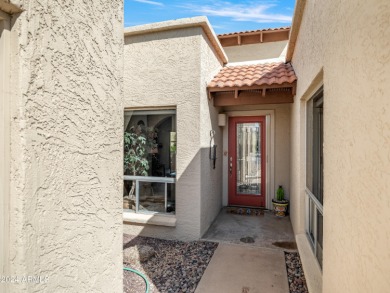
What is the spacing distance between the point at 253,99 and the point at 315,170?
363 cm

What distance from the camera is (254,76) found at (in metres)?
7.84

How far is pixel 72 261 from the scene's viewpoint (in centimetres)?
198

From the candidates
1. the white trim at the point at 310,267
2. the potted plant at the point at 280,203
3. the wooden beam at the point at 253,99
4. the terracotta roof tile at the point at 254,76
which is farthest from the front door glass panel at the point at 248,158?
the white trim at the point at 310,267

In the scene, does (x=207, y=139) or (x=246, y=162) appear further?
(x=246, y=162)

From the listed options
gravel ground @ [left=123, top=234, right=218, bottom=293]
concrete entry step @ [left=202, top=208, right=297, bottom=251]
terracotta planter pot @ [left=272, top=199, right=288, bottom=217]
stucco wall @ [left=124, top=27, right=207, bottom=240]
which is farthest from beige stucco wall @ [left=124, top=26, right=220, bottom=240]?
terracotta planter pot @ [left=272, top=199, right=288, bottom=217]

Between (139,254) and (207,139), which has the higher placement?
(207,139)

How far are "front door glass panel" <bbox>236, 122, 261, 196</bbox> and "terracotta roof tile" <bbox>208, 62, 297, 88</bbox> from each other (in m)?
A: 2.38

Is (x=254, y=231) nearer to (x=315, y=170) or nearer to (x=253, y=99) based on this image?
(x=315, y=170)

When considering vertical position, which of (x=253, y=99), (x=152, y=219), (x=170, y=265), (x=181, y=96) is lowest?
(x=170, y=265)

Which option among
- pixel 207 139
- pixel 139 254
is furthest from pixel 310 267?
pixel 207 139

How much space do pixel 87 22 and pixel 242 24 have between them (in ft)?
36.9

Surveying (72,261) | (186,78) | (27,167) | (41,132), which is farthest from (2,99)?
(186,78)

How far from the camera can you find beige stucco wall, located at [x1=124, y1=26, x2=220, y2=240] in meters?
6.76

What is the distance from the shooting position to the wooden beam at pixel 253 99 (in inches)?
304
